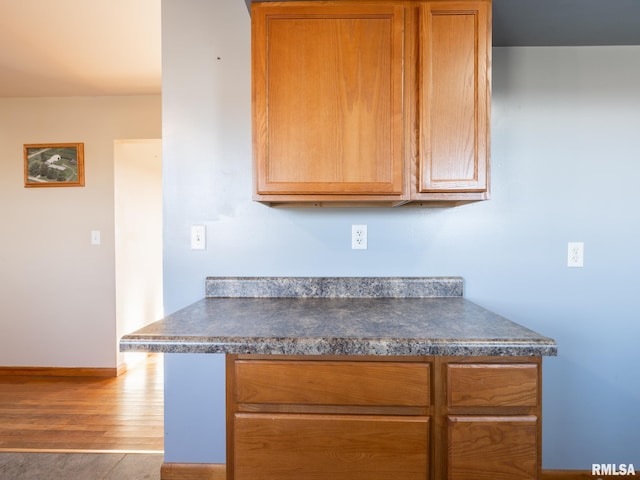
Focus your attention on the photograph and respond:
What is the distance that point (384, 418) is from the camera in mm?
1053

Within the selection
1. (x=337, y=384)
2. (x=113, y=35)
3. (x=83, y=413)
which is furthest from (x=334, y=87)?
(x=83, y=413)

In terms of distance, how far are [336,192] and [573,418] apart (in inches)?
61.4

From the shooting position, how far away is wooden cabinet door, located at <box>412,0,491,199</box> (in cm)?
133

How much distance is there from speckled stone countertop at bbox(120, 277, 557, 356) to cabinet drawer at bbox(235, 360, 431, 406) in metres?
0.09

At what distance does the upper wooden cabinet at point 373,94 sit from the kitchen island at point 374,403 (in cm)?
59

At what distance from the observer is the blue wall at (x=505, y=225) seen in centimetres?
170

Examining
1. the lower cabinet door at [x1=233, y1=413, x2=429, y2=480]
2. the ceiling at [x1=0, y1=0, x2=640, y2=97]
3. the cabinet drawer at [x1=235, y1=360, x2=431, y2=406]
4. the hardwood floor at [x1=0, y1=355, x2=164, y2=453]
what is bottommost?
the hardwood floor at [x1=0, y1=355, x2=164, y2=453]


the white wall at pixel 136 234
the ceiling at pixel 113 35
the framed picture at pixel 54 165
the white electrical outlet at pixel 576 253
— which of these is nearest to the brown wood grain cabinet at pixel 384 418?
the white electrical outlet at pixel 576 253

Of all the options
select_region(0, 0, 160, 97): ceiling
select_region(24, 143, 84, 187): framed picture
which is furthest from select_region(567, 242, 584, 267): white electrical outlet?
select_region(24, 143, 84, 187): framed picture

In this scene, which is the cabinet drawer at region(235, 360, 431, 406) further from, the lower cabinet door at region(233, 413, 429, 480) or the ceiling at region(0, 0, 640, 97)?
the ceiling at region(0, 0, 640, 97)

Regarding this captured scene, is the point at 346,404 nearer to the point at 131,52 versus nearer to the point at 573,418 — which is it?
the point at 573,418

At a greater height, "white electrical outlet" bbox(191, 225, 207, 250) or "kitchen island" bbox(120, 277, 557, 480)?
"white electrical outlet" bbox(191, 225, 207, 250)

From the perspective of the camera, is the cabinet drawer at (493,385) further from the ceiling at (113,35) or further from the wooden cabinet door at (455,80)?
the ceiling at (113,35)

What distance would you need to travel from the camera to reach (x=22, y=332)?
316cm
